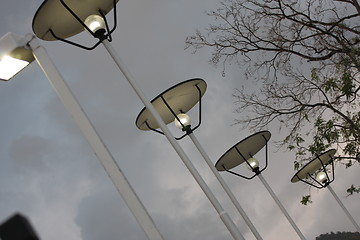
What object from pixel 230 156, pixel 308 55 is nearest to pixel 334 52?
pixel 308 55

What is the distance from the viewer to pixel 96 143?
275cm

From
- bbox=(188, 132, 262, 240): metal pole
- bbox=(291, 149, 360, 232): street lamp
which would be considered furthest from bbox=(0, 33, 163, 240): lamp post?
bbox=(291, 149, 360, 232): street lamp

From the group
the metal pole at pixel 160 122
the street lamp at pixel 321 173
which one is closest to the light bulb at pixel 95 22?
the metal pole at pixel 160 122

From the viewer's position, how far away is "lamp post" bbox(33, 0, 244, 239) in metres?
4.12

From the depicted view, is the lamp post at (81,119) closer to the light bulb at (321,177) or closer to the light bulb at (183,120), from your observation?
the light bulb at (183,120)

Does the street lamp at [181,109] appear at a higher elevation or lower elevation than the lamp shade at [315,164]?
higher

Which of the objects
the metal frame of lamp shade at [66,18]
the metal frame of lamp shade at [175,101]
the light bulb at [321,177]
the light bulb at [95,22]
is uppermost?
the metal frame of lamp shade at [66,18]

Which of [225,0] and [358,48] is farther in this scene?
[225,0]

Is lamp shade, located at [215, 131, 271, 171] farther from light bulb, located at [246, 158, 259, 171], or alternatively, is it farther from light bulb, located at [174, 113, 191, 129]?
light bulb, located at [174, 113, 191, 129]

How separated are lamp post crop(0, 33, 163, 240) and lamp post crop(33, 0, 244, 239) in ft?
4.01

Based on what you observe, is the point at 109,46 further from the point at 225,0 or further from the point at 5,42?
the point at 225,0

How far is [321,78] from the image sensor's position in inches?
420

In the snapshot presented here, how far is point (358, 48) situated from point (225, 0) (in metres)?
3.06

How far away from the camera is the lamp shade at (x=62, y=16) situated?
401cm
